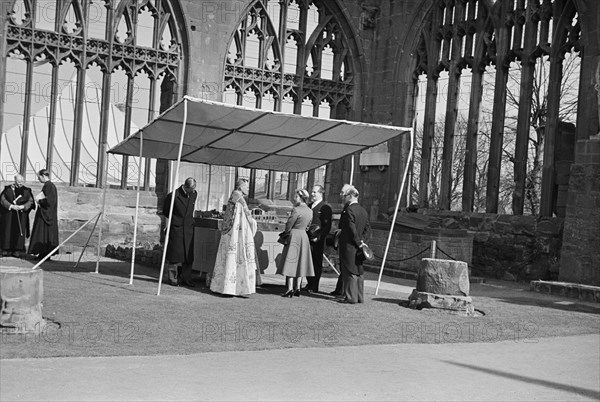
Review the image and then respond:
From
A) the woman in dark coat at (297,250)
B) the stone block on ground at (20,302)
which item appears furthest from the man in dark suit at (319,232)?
the stone block on ground at (20,302)

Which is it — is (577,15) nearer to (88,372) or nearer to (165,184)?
(165,184)

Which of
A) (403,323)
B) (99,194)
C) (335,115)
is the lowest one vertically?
(403,323)

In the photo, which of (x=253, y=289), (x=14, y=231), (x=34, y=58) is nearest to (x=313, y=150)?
(x=253, y=289)

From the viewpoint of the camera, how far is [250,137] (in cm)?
1281

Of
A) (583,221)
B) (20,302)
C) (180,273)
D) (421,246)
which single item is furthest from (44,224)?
(583,221)

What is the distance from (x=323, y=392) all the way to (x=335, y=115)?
1625 centimetres

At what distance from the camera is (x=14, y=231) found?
49.0 feet

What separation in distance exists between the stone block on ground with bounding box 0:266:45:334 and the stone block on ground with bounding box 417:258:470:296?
5419 millimetres

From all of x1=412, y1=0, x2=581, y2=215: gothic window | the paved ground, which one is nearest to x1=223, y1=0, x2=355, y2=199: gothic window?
x1=412, y1=0, x2=581, y2=215: gothic window

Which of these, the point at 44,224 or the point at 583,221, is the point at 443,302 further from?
the point at 44,224

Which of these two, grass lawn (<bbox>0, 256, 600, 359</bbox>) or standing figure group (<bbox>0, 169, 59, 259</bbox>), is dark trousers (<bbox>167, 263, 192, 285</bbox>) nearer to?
grass lawn (<bbox>0, 256, 600, 359</bbox>)

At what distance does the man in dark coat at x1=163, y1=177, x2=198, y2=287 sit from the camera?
11.8 meters

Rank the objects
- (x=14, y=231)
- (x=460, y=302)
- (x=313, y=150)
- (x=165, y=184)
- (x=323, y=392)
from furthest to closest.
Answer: (x=165, y=184) → (x=14, y=231) → (x=313, y=150) → (x=460, y=302) → (x=323, y=392)

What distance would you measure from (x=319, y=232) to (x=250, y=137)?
2037mm
